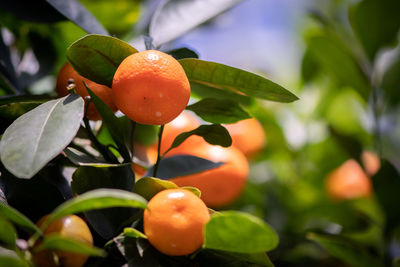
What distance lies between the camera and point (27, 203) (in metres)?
0.60

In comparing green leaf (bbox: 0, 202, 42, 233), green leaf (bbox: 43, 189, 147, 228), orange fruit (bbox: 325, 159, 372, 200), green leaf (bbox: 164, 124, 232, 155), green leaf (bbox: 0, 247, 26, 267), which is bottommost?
orange fruit (bbox: 325, 159, 372, 200)

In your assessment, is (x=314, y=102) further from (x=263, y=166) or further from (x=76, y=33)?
(x=76, y=33)

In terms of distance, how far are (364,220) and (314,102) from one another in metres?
0.60

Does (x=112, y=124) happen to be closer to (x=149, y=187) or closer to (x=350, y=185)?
(x=149, y=187)

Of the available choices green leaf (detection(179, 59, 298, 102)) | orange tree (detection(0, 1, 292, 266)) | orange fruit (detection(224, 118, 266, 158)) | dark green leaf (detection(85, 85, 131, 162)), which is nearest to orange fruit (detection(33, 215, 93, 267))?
orange tree (detection(0, 1, 292, 266))

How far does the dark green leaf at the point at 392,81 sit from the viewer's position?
4.00 ft

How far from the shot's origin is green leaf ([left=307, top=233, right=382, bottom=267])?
86 centimetres

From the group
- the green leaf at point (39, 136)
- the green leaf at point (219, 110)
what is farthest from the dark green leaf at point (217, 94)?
the green leaf at point (39, 136)

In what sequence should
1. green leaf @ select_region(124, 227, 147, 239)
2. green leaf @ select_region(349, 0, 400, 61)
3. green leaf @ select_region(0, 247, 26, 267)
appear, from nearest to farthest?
1. green leaf @ select_region(0, 247, 26, 267)
2. green leaf @ select_region(124, 227, 147, 239)
3. green leaf @ select_region(349, 0, 400, 61)

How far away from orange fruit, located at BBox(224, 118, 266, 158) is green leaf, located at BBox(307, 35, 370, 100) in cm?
27

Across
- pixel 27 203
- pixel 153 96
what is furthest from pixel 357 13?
pixel 27 203

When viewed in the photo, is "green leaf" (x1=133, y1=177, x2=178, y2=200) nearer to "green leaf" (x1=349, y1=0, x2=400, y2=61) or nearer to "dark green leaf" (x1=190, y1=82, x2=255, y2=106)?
"dark green leaf" (x1=190, y1=82, x2=255, y2=106)

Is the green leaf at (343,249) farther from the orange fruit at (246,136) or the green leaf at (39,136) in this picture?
the green leaf at (39,136)

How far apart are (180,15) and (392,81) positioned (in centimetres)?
68
